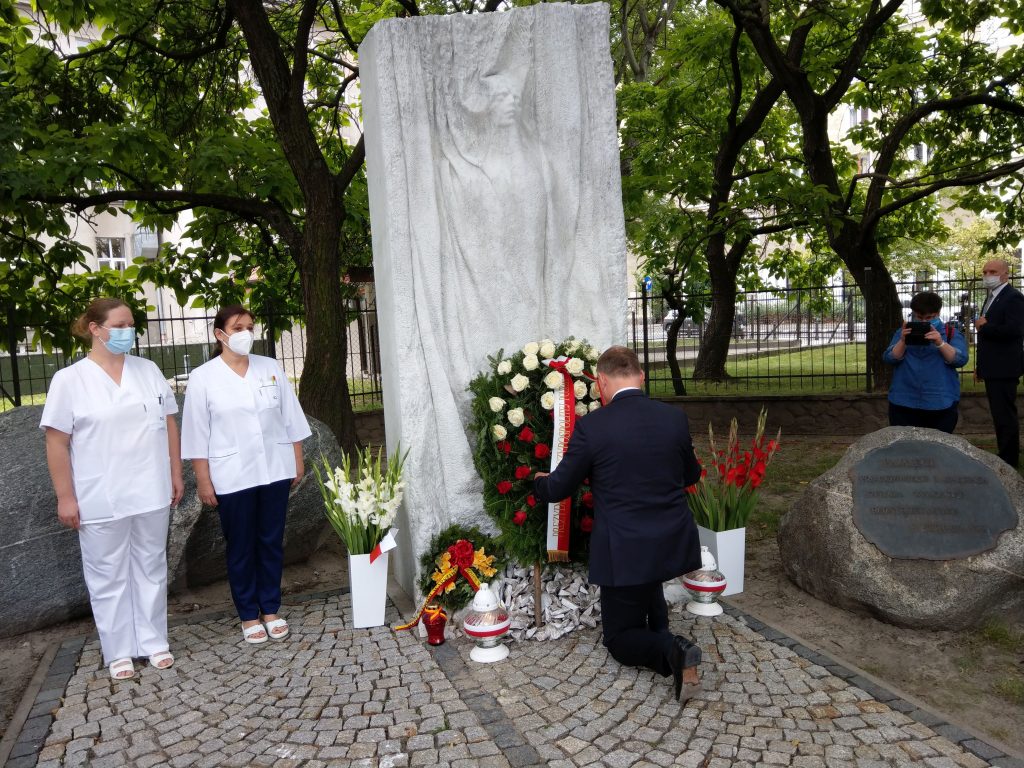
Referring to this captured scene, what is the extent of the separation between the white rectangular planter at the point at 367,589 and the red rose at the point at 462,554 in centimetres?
41

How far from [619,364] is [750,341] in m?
Answer: 9.61

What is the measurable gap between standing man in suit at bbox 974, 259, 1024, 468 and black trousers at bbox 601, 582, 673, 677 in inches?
169

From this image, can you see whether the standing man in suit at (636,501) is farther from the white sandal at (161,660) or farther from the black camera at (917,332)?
the black camera at (917,332)

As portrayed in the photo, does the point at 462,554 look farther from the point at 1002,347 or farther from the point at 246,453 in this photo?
the point at 1002,347

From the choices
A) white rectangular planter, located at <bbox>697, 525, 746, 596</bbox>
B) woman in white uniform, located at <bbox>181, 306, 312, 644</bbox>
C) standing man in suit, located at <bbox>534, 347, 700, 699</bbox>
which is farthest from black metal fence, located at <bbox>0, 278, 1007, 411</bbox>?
standing man in suit, located at <bbox>534, 347, 700, 699</bbox>

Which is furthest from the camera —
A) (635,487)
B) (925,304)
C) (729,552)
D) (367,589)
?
(925,304)

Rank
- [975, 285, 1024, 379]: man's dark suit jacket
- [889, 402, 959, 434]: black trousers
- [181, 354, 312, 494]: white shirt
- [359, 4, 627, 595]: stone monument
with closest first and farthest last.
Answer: [181, 354, 312, 494]: white shirt < [359, 4, 627, 595]: stone monument < [889, 402, 959, 434]: black trousers < [975, 285, 1024, 379]: man's dark suit jacket

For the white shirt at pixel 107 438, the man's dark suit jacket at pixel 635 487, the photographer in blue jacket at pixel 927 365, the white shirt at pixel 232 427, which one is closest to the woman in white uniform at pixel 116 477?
the white shirt at pixel 107 438

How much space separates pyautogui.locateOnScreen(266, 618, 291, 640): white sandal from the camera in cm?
451

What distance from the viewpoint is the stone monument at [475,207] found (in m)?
4.65

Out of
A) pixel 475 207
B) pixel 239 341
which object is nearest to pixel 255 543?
pixel 239 341

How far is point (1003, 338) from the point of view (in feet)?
21.7

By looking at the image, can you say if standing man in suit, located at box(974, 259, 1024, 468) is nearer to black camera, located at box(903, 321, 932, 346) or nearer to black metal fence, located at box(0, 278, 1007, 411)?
black camera, located at box(903, 321, 932, 346)

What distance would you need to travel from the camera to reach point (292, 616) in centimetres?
485
